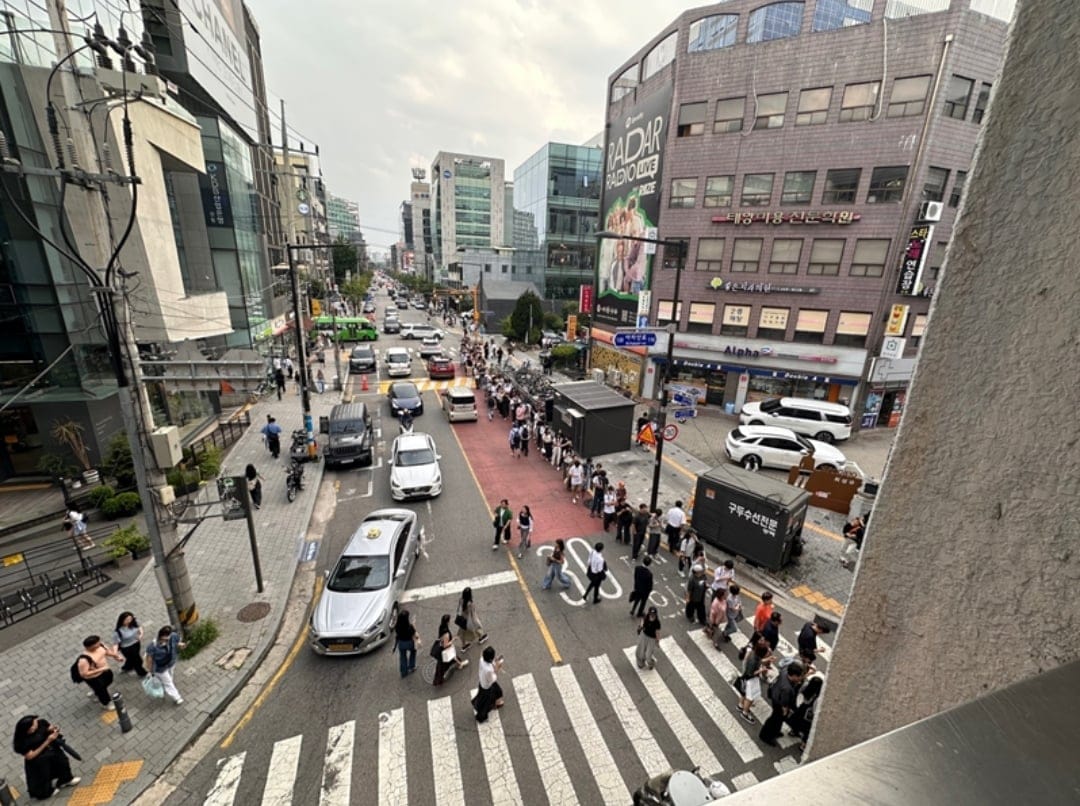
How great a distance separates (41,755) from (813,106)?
31584 mm

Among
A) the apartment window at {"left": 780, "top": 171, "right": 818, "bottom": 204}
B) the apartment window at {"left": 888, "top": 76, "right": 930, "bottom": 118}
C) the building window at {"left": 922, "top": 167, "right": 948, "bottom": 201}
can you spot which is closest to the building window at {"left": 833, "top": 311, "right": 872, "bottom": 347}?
the building window at {"left": 922, "top": 167, "right": 948, "bottom": 201}

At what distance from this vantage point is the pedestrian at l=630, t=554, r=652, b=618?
9992 mm

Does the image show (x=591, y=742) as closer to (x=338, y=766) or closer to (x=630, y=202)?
(x=338, y=766)

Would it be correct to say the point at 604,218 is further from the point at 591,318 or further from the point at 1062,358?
the point at 1062,358

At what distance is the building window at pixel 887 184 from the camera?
Result: 68.6ft

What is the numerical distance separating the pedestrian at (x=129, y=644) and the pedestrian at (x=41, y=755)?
1884mm

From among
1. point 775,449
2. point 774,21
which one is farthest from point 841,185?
point 775,449

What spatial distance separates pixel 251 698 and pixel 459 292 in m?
69.5

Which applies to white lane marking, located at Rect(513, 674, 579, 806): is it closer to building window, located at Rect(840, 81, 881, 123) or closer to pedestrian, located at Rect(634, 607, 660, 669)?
pedestrian, located at Rect(634, 607, 660, 669)

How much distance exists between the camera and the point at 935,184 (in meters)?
21.0

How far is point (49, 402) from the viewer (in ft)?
47.3

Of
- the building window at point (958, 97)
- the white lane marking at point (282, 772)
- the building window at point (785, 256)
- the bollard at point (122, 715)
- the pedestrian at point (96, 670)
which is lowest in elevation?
the white lane marking at point (282, 772)

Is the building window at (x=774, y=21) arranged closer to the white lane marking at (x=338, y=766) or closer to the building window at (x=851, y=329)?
the building window at (x=851, y=329)

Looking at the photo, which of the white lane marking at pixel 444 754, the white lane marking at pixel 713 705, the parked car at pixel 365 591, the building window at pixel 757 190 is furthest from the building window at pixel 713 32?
the white lane marking at pixel 444 754
